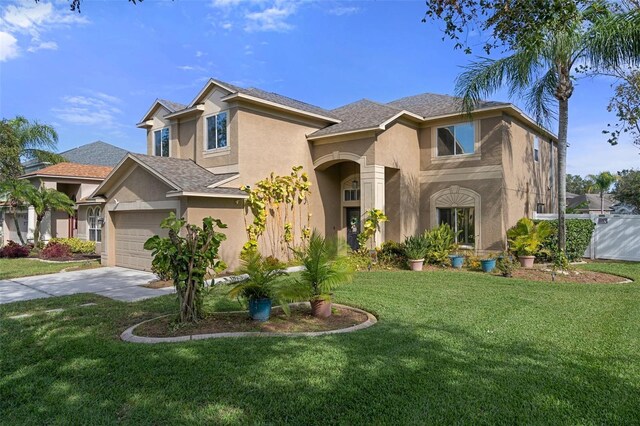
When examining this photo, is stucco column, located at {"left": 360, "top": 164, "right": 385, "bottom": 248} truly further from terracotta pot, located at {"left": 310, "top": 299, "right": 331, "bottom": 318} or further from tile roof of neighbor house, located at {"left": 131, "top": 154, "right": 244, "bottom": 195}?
terracotta pot, located at {"left": 310, "top": 299, "right": 331, "bottom": 318}

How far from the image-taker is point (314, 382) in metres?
4.41

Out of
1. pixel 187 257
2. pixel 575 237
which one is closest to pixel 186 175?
pixel 187 257

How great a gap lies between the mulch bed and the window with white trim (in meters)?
9.87

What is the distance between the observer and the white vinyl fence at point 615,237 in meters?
16.3

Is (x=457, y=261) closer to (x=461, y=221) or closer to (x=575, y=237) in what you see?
(x=461, y=221)

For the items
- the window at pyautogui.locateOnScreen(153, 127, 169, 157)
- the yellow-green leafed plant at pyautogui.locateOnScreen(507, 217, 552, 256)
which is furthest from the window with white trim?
the yellow-green leafed plant at pyautogui.locateOnScreen(507, 217, 552, 256)

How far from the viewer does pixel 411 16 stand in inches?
307

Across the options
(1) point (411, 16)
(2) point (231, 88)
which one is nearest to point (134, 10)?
(1) point (411, 16)

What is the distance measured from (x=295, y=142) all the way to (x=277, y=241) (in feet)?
14.0

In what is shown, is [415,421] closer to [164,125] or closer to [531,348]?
[531,348]

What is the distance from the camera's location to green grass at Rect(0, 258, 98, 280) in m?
14.8

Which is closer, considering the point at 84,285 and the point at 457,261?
the point at 84,285

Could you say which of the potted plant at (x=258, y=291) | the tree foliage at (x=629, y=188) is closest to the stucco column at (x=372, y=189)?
the potted plant at (x=258, y=291)

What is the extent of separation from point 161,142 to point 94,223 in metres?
6.90
